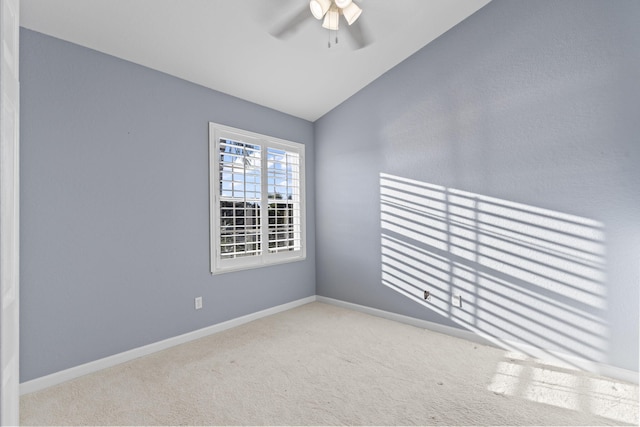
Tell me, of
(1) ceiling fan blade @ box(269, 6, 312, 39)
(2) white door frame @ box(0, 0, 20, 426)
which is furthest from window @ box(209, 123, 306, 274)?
(2) white door frame @ box(0, 0, 20, 426)

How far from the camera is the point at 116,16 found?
7.66 feet

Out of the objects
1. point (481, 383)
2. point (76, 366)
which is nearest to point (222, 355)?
point (76, 366)

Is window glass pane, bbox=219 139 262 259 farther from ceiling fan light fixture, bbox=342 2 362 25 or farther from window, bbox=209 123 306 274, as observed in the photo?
ceiling fan light fixture, bbox=342 2 362 25

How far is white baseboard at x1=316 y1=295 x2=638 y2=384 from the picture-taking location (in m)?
2.40

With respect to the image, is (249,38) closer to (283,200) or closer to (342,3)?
(342,3)

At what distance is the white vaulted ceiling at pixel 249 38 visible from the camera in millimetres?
2334

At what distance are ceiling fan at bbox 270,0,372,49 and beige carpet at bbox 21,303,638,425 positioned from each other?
255 centimetres

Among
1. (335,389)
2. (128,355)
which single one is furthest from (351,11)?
(128,355)

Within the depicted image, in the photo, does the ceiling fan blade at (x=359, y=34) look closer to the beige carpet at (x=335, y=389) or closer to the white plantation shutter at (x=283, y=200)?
the white plantation shutter at (x=283, y=200)

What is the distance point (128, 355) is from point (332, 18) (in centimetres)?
308

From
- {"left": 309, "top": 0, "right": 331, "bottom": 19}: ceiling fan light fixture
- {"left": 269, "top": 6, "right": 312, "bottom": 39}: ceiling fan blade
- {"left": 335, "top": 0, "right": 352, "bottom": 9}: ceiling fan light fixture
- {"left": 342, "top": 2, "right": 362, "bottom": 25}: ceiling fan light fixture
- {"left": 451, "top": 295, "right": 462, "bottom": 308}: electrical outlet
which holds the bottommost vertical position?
{"left": 451, "top": 295, "right": 462, "bottom": 308}: electrical outlet

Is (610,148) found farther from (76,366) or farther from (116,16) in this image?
(76,366)

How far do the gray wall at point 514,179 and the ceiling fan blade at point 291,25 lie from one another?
1390 mm

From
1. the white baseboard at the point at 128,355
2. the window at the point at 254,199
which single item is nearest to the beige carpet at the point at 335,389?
the white baseboard at the point at 128,355
